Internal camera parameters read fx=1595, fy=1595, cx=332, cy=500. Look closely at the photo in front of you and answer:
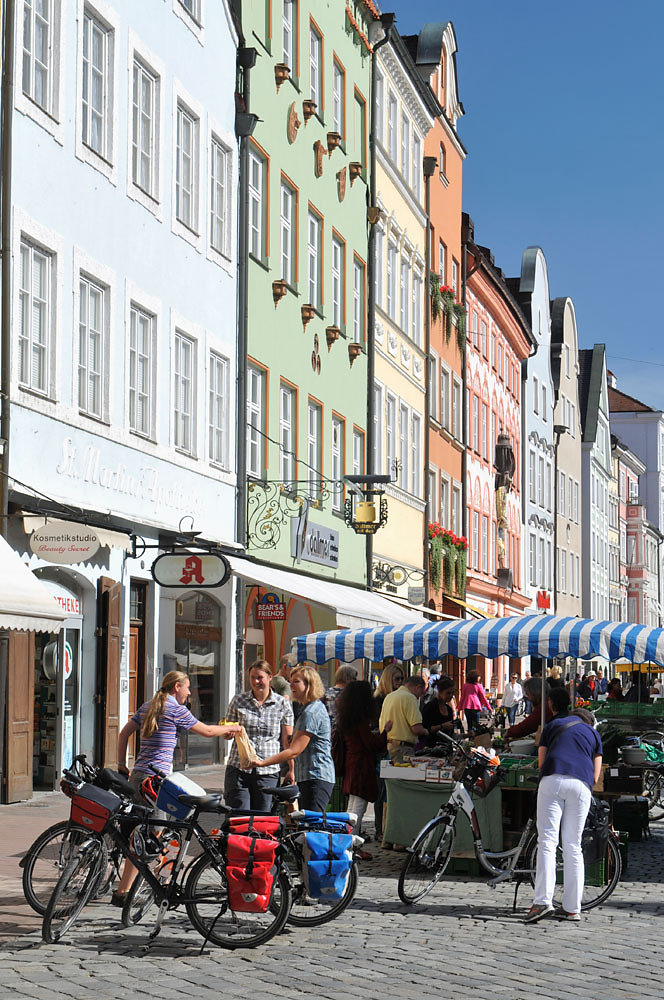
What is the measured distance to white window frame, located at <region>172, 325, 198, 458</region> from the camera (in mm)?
22391

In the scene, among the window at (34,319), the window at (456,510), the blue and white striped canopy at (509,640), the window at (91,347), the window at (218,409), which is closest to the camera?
the blue and white striped canopy at (509,640)

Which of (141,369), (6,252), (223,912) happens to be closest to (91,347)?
(141,369)

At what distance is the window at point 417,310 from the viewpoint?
128 feet

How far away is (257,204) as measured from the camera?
26.2 meters

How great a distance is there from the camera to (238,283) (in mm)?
25047

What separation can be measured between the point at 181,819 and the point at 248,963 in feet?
4.07

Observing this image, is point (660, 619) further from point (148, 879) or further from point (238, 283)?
point (148, 879)

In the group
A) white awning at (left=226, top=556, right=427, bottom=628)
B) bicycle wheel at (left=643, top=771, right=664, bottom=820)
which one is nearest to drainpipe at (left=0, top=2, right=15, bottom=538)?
white awning at (left=226, top=556, right=427, bottom=628)

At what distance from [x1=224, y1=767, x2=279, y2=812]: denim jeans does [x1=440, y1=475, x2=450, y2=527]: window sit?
30.6m

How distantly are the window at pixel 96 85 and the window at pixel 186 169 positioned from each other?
271cm

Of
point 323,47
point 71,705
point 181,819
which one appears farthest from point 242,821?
point 323,47

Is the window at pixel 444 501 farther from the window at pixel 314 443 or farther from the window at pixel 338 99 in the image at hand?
the window at pixel 314 443

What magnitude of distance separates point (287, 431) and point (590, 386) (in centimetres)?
5929

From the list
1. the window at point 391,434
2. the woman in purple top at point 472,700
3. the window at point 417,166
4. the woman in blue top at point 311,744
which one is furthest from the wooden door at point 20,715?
the window at point 417,166
